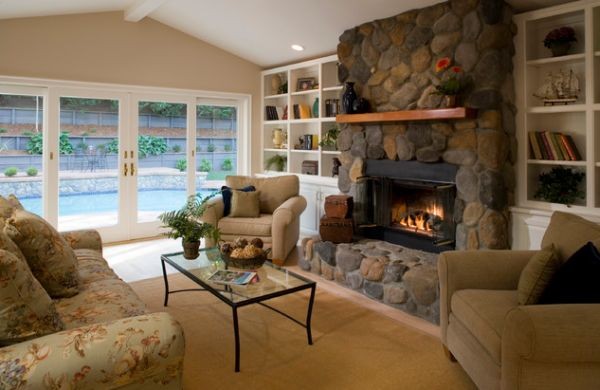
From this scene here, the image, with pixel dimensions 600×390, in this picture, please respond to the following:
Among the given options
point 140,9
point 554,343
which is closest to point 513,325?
point 554,343

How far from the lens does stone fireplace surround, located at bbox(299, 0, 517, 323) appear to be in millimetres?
3520

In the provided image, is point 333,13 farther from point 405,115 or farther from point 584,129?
point 584,129

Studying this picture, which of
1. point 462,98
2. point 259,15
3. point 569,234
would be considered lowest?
point 569,234

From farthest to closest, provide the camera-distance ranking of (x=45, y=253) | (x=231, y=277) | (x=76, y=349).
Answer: (x=231, y=277) < (x=45, y=253) < (x=76, y=349)

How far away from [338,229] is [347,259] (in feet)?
1.39

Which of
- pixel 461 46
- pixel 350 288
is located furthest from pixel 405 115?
pixel 350 288

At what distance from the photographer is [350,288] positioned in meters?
3.95

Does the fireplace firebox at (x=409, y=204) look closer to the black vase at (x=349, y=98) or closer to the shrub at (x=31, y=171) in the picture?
the black vase at (x=349, y=98)

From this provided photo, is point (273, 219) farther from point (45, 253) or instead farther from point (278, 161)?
point (45, 253)

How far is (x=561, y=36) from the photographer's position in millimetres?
3396

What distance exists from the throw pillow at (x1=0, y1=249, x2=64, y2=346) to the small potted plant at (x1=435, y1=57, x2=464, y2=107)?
10.6 ft

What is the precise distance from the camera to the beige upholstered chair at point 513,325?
1.69 metres

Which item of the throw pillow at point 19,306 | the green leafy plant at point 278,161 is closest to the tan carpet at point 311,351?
the throw pillow at point 19,306

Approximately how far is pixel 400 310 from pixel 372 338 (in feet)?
1.99
